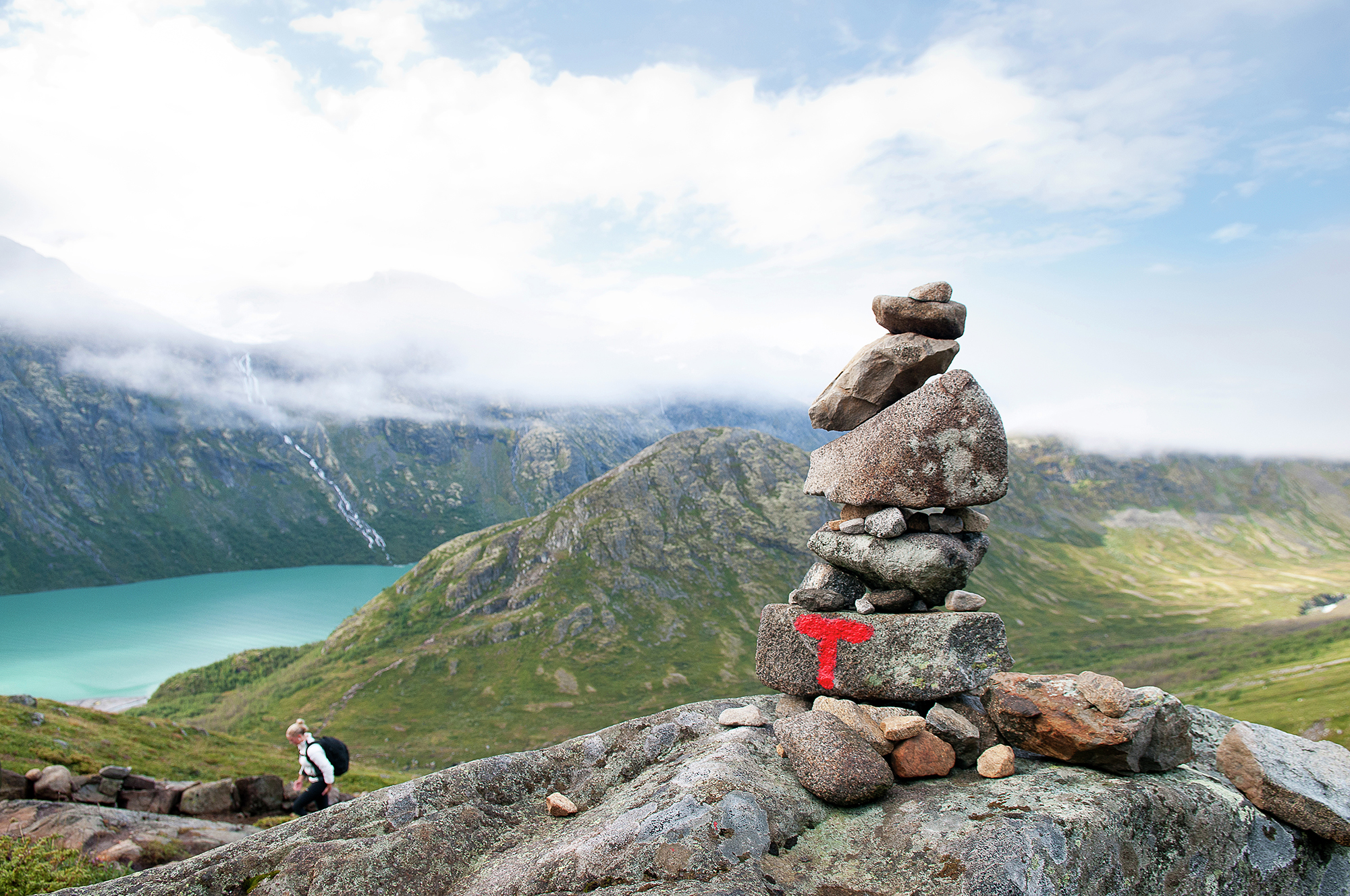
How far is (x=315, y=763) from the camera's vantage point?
62.1 ft

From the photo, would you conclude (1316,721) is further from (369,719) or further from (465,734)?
(369,719)

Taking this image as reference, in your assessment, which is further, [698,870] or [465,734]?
[465,734]

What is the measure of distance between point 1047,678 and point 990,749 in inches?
69.0

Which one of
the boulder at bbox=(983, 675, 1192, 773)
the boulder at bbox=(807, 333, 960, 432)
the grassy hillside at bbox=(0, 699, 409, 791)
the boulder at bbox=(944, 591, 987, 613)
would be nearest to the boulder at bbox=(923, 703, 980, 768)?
the boulder at bbox=(983, 675, 1192, 773)

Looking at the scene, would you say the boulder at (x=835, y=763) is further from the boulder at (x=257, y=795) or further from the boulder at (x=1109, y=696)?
the boulder at (x=257, y=795)

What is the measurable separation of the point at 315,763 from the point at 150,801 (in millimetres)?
13827

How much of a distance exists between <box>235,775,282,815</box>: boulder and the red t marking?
1040 inches

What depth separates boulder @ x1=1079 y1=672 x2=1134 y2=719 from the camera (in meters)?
10.3

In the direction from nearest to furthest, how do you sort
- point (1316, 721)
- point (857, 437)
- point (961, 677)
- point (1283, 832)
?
point (1283, 832) < point (961, 677) < point (857, 437) < point (1316, 721)

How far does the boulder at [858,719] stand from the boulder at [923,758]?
0.30 metres

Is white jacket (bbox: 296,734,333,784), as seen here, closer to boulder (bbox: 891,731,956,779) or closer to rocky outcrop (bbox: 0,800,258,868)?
rocky outcrop (bbox: 0,800,258,868)

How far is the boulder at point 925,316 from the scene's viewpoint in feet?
50.6

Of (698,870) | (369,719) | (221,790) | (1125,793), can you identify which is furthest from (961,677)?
(369,719)

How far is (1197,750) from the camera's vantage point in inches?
460
